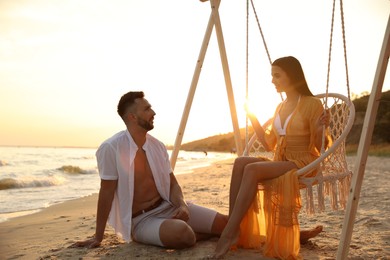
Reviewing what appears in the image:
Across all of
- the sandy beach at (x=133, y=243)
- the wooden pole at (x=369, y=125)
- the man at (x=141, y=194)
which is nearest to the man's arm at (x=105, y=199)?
the man at (x=141, y=194)

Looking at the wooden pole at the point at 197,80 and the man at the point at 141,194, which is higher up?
the wooden pole at the point at 197,80

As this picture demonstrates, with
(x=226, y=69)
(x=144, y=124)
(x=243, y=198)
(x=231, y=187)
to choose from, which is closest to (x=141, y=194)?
(x=144, y=124)

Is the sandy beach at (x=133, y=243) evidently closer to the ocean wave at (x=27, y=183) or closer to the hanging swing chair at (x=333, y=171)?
the hanging swing chair at (x=333, y=171)

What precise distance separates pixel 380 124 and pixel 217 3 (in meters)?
26.3

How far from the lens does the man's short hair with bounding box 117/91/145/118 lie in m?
3.33

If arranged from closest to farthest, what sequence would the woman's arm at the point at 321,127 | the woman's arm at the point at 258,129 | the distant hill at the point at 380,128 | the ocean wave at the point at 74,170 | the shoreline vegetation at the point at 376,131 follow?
the woman's arm at the point at 321,127, the woman's arm at the point at 258,129, the ocean wave at the point at 74,170, the shoreline vegetation at the point at 376,131, the distant hill at the point at 380,128

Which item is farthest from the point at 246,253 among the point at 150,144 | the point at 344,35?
the point at 344,35

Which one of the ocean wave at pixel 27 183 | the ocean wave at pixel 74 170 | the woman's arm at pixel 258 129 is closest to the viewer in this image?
the woman's arm at pixel 258 129

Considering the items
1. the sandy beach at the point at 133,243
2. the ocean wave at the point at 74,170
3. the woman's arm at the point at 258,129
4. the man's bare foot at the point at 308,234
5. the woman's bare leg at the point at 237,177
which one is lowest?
the ocean wave at the point at 74,170

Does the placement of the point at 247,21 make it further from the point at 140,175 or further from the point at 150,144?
the point at 140,175

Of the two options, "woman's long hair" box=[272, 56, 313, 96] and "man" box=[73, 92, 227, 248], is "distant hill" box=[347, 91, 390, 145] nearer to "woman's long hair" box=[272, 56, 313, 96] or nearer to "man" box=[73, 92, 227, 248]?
"woman's long hair" box=[272, 56, 313, 96]

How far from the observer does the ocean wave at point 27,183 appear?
10.1m

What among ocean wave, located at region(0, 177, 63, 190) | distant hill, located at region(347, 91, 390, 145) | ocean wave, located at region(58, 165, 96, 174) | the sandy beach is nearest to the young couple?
the sandy beach

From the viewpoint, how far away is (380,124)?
92.0 feet
